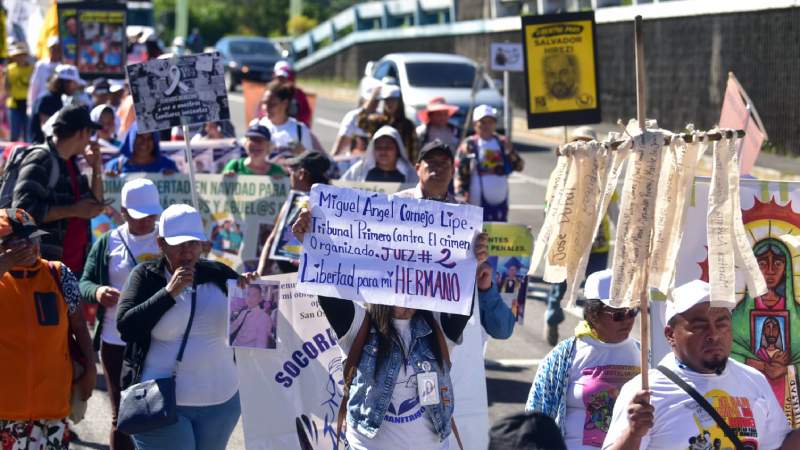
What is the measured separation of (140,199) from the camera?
7477 millimetres

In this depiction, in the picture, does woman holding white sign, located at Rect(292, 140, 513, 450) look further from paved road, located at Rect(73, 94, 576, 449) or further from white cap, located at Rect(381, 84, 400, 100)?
white cap, located at Rect(381, 84, 400, 100)

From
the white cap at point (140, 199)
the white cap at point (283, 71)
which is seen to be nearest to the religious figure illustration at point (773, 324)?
the white cap at point (140, 199)

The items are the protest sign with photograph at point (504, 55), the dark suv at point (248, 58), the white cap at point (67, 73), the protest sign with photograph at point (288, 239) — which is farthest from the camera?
the dark suv at point (248, 58)

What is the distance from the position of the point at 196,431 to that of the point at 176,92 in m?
3.77

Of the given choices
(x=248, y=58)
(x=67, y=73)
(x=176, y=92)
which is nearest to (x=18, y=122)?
(x=67, y=73)

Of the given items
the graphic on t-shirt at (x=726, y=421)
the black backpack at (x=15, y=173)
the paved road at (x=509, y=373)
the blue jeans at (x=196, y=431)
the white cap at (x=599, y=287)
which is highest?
the black backpack at (x=15, y=173)

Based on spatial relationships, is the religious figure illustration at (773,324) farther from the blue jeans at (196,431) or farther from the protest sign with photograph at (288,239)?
the protest sign with photograph at (288,239)

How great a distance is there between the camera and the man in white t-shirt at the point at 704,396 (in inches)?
186

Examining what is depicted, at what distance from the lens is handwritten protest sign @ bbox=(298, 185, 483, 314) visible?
18.1 ft

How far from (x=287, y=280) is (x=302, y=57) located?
45.2 metres

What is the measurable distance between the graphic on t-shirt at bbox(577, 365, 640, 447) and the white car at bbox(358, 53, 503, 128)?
17.9 meters

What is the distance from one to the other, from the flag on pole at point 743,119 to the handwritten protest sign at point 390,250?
209 centimetres

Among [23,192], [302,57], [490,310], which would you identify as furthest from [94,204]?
[302,57]

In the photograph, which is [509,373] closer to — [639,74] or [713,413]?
[713,413]
